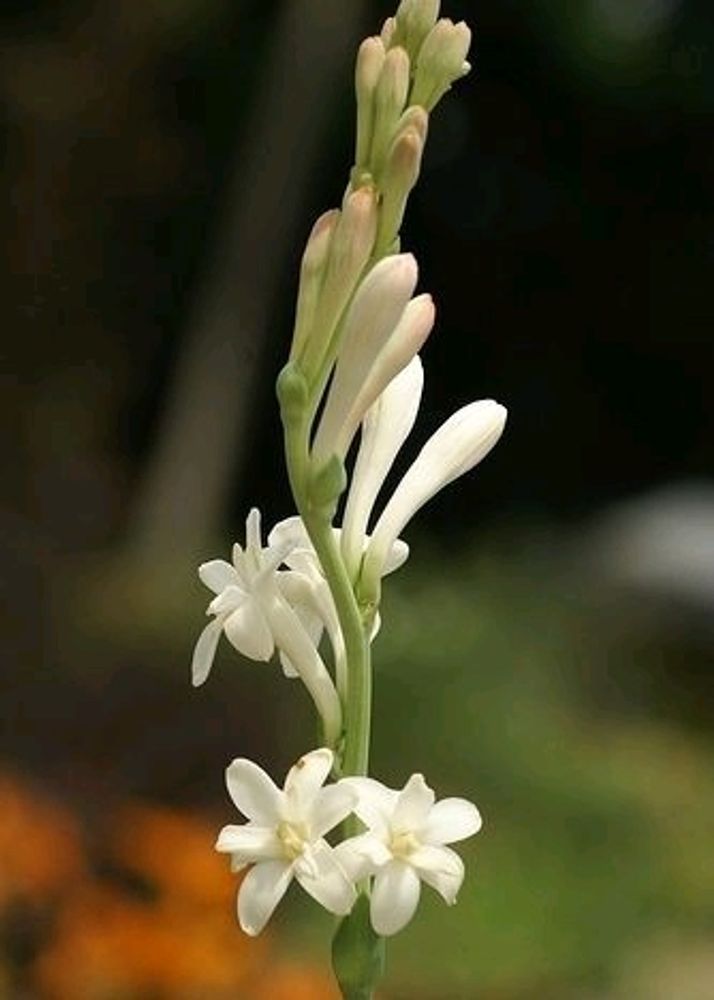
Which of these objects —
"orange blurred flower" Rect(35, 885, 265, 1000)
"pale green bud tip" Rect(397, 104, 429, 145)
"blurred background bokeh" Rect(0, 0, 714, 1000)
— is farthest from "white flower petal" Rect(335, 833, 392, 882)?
"blurred background bokeh" Rect(0, 0, 714, 1000)

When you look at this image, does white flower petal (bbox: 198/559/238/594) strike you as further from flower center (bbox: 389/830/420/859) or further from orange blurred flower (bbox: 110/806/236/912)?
orange blurred flower (bbox: 110/806/236/912)

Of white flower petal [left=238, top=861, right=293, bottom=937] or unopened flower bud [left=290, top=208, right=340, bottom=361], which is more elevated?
unopened flower bud [left=290, top=208, right=340, bottom=361]

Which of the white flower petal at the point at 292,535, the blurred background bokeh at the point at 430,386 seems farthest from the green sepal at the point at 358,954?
the blurred background bokeh at the point at 430,386

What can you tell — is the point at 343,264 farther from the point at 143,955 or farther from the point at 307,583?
the point at 143,955

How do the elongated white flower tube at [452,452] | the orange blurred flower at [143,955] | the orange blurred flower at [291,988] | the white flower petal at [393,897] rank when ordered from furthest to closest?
the orange blurred flower at [291,988]
the orange blurred flower at [143,955]
the elongated white flower tube at [452,452]
the white flower petal at [393,897]

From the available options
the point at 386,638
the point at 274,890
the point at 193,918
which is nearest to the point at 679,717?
the point at 386,638

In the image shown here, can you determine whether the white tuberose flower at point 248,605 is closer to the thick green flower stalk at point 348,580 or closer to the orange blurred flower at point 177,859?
the thick green flower stalk at point 348,580

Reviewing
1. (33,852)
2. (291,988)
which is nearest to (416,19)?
(291,988)

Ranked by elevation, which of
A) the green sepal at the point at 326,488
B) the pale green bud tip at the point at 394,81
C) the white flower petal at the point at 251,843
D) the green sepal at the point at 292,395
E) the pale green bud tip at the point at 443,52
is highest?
the pale green bud tip at the point at 443,52
